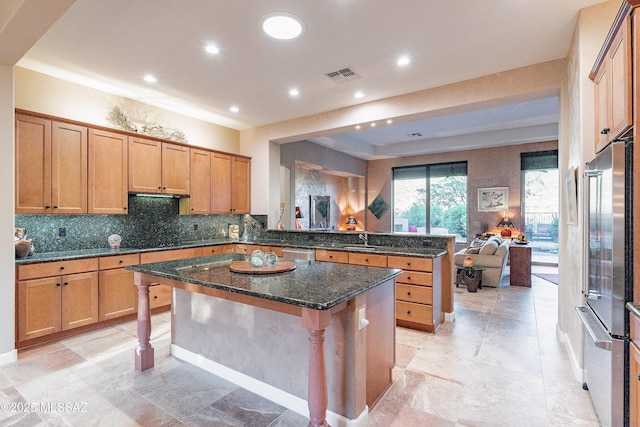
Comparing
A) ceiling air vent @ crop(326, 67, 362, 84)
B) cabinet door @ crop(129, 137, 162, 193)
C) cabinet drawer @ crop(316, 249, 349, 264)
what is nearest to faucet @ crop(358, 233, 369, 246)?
cabinet drawer @ crop(316, 249, 349, 264)

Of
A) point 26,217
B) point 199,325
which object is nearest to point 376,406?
point 199,325

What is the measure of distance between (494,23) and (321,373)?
9.77 feet

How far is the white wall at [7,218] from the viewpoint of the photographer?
2.71 meters

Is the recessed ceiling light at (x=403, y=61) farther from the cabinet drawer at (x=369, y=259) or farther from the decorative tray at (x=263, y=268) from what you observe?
the decorative tray at (x=263, y=268)

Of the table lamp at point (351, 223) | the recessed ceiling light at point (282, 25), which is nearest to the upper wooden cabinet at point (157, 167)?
the recessed ceiling light at point (282, 25)

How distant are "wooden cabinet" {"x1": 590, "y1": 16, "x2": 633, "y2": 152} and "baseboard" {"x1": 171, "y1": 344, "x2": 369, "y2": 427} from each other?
2.20 m

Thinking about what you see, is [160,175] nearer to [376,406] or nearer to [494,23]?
[376,406]

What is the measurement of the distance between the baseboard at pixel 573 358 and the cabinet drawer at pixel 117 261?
4536 millimetres

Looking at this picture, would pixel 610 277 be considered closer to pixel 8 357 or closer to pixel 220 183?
pixel 8 357

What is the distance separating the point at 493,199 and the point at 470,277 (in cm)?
345

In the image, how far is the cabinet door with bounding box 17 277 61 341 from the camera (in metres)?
2.95

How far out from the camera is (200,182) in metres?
4.88

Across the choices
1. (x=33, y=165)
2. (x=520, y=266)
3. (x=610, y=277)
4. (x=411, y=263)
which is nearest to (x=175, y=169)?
(x=33, y=165)

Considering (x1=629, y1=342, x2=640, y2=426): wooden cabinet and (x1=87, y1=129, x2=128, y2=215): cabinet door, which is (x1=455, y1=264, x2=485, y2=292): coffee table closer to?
(x1=629, y1=342, x2=640, y2=426): wooden cabinet
